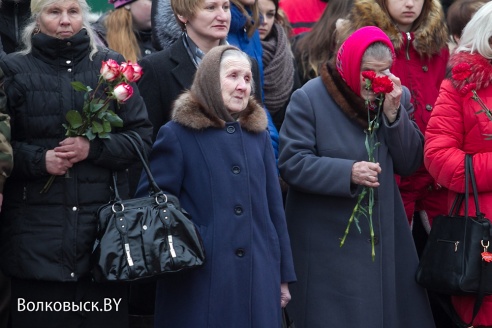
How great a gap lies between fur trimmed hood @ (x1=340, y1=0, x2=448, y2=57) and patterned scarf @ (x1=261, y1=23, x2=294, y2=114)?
52 centimetres

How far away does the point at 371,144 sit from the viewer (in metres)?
6.12

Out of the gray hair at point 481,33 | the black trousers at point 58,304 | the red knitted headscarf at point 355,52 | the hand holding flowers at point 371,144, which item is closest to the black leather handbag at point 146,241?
the black trousers at point 58,304

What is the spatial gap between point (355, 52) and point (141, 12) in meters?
2.26

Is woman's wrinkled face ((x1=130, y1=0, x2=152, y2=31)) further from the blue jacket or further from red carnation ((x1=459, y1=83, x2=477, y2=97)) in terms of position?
red carnation ((x1=459, y1=83, x2=477, y2=97))

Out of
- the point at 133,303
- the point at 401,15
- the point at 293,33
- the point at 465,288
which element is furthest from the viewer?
the point at 293,33

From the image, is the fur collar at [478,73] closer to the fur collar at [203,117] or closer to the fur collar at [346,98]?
the fur collar at [346,98]

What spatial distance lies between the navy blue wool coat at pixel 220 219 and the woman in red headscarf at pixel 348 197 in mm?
477

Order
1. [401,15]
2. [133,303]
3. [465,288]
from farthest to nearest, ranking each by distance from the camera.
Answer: [401,15], [133,303], [465,288]

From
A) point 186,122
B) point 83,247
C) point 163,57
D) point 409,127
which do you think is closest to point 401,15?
point 409,127

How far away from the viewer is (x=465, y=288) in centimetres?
596

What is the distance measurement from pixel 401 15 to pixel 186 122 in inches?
82.4

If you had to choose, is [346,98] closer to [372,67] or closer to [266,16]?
[372,67]

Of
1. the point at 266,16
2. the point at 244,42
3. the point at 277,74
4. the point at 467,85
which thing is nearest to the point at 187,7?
the point at 244,42

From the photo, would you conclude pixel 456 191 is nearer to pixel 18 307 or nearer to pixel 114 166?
pixel 114 166
